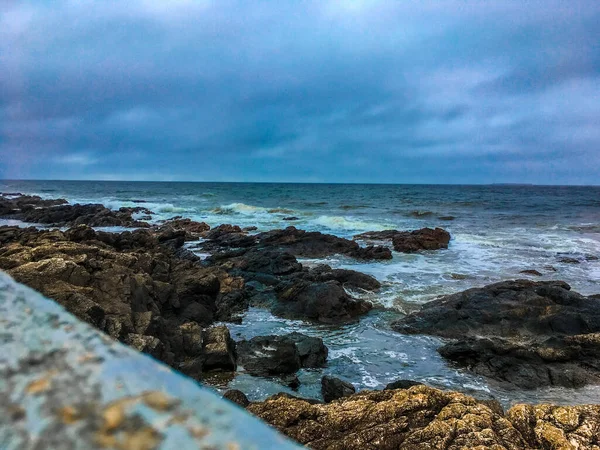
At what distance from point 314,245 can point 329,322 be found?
11.8 meters

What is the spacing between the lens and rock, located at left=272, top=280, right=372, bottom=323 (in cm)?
1259

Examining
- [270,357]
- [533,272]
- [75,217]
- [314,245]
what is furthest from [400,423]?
[75,217]

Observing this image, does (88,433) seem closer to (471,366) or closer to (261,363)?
(261,363)

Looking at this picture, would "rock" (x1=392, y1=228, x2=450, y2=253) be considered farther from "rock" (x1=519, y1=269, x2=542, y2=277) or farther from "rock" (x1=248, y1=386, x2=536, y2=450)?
"rock" (x1=248, y1=386, x2=536, y2=450)

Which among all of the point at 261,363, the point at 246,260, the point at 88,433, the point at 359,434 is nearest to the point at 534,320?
the point at 261,363

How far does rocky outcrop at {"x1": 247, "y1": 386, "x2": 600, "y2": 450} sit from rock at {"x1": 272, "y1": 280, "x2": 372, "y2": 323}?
24.6ft

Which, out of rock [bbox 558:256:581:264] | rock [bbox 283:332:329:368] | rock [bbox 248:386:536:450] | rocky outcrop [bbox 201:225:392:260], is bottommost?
rock [bbox 283:332:329:368]

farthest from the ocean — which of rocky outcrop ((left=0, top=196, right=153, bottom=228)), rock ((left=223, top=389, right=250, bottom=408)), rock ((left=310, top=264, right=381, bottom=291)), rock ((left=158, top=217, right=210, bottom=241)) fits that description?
rocky outcrop ((left=0, top=196, right=153, bottom=228))

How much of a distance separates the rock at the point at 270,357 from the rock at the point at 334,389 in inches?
50.6

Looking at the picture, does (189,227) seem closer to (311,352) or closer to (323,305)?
(323,305)

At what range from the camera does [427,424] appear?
445 cm

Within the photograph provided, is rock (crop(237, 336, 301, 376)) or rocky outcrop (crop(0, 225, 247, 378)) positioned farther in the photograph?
rock (crop(237, 336, 301, 376))

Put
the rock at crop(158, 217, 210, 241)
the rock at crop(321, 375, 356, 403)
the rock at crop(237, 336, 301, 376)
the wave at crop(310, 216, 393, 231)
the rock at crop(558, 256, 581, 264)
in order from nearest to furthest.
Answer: the rock at crop(321, 375, 356, 403)
the rock at crop(237, 336, 301, 376)
the rock at crop(558, 256, 581, 264)
the rock at crop(158, 217, 210, 241)
the wave at crop(310, 216, 393, 231)

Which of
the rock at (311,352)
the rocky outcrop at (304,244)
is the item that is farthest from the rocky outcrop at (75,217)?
the rock at (311,352)
